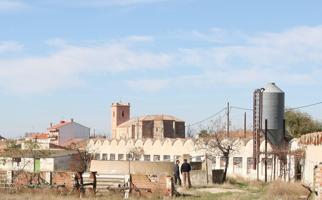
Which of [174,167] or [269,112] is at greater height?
[269,112]

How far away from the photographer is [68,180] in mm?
26812

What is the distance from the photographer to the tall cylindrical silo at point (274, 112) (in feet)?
147

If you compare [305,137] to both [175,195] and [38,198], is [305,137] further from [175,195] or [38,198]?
[38,198]

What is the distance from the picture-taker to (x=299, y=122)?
208 ft

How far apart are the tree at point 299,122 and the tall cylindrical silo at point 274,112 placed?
53.2ft

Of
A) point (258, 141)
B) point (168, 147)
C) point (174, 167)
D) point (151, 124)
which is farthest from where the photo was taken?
point (151, 124)

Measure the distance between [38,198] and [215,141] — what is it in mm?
22460

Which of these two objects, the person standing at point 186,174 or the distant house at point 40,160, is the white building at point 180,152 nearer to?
the person standing at point 186,174

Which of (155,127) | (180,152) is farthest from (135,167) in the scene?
(155,127)

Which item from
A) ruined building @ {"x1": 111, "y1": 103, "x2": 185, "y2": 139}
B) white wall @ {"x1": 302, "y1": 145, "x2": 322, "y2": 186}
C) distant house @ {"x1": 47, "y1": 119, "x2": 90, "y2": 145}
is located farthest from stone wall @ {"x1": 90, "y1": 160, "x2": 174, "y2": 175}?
distant house @ {"x1": 47, "y1": 119, "x2": 90, "y2": 145}

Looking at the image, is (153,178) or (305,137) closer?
(153,178)

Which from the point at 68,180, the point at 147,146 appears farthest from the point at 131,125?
the point at 68,180

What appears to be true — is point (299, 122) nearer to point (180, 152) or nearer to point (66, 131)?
point (180, 152)

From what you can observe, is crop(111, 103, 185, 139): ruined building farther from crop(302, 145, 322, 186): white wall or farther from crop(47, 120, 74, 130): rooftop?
crop(302, 145, 322, 186): white wall
